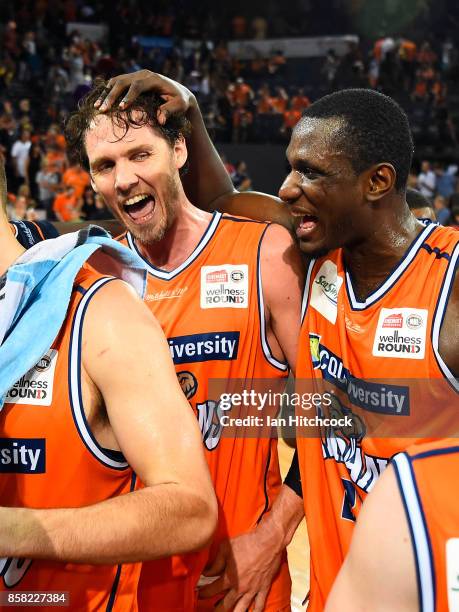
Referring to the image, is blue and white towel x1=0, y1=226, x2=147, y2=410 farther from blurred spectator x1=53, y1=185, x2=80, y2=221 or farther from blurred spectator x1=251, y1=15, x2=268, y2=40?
blurred spectator x1=251, y1=15, x2=268, y2=40

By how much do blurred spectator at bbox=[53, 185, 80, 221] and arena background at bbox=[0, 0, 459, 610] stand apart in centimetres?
2

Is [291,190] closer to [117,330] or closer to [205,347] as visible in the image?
[205,347]

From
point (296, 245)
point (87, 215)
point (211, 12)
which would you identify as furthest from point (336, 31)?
point (296, 245)

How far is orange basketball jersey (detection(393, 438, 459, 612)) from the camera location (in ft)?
3.13

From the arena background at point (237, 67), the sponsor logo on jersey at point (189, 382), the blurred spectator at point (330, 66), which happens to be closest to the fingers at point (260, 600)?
the sponsor logo on jersey at point (189, 382)

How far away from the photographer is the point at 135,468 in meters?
1.38

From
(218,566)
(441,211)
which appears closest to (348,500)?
(218,566)

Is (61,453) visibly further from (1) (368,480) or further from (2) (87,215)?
(2) (87,215)

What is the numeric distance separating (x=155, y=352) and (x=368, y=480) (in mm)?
863

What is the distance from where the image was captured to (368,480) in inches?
80.8

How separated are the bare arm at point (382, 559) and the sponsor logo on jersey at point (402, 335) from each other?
3.22 ft

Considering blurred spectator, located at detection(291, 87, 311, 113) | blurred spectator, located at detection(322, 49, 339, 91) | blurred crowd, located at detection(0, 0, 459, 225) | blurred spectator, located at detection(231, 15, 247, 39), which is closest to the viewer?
blurred crowd, located at detection(0, 0, 459, 225)

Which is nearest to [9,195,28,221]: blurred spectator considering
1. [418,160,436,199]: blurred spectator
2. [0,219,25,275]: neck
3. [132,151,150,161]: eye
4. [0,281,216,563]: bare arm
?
[418,160,436,199]: blurred spectator

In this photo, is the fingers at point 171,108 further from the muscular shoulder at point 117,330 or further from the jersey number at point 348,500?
the jersey number at point 348,500
